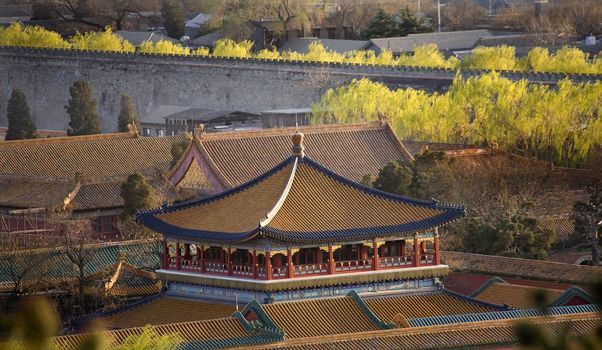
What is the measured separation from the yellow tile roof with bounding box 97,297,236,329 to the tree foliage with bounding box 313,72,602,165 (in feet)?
90.1

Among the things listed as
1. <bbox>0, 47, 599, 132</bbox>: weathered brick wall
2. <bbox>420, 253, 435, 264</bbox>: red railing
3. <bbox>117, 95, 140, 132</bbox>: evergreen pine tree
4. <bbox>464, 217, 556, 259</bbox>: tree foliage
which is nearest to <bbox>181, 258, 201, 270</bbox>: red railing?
<bbox>420, 253, 435, 264</bbox>: red railing

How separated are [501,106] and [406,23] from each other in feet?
138

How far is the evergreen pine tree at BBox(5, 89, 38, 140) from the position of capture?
63.9 metres

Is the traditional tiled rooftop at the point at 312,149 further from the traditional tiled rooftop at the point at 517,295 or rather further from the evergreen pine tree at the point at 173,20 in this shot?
the evergreen pine tree at the point at 173,20

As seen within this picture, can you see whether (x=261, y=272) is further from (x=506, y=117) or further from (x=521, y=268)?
(x=506, y=117)

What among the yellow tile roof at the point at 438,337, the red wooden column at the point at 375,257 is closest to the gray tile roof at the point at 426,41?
the red wooden column at the point at 375,257

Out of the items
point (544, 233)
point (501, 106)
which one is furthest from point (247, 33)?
point (544, 233)

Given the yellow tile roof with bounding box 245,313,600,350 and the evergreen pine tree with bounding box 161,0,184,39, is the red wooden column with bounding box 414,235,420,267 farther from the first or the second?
the evergreen pine tree with bounding box 161,0,184,39

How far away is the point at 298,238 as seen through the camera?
1094 inches

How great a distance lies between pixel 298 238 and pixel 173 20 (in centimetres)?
8534

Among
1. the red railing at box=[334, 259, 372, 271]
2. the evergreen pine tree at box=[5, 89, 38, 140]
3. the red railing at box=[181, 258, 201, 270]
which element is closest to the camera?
the red railing at box=[334, 259, 372, 271]

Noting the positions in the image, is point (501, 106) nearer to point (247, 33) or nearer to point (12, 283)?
point (12, 283)

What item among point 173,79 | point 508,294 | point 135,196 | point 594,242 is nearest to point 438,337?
point 508,294

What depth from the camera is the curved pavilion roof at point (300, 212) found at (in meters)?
28.2
